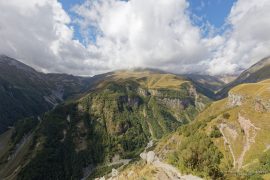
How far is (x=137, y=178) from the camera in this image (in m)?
84.4

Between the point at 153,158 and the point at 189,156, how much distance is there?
2244 centimetres

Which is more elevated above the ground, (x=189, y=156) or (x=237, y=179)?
(x=189, y=156)

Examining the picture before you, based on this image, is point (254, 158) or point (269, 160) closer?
point (269, 160)

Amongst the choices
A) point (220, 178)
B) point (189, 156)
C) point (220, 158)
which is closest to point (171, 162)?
point (189, 156)

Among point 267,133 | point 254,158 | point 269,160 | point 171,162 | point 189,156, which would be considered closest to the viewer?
point 189,156

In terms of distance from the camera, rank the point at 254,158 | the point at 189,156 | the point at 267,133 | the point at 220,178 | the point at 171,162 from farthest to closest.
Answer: the point at 267,133 < the point at 254,158 < the point at 171,162 < the point at 189,156 < the point at 220,178

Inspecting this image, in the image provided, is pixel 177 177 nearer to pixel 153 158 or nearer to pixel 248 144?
pixel 153 158

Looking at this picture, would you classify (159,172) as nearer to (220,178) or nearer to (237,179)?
(220,178)

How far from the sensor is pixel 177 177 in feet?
277

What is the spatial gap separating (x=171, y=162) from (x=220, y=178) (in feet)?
90.4

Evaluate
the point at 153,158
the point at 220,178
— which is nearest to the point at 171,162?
the point at 153,158

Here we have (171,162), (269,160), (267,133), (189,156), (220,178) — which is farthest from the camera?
(267,133)

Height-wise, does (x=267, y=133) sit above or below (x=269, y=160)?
above

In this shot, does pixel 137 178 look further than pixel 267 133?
No
